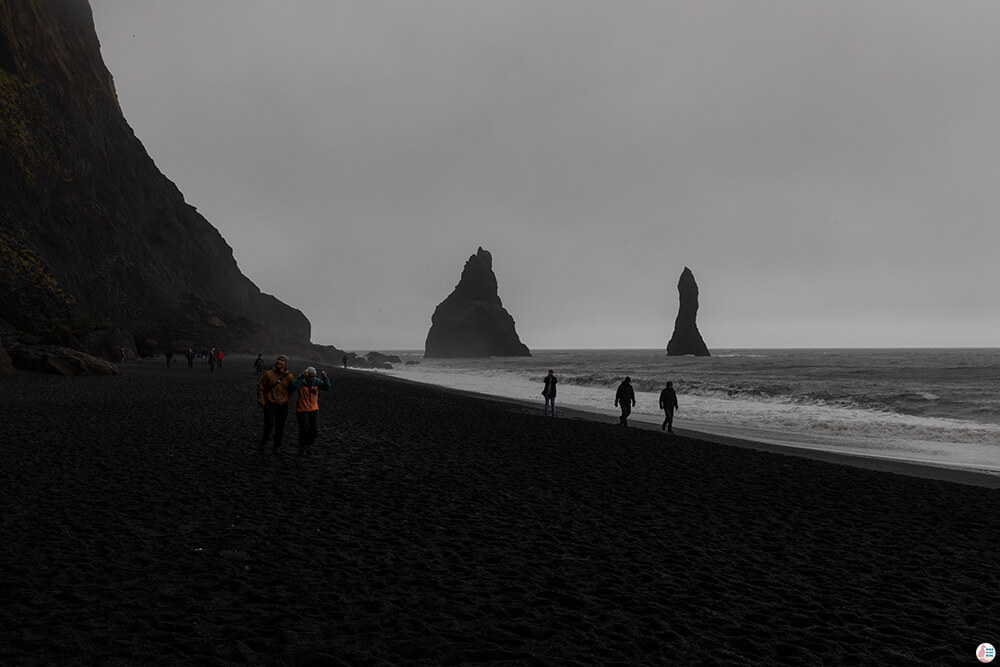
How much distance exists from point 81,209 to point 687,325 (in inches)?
6307

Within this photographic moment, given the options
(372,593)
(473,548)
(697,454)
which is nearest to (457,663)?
(372,593)

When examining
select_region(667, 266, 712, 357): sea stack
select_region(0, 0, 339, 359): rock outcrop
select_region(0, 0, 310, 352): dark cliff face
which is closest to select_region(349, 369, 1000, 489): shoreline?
select_region(0, 0, 339, 359): rock outcrop

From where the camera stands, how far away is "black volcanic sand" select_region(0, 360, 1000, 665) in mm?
5043

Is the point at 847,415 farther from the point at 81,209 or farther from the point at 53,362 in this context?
the point at 81,209

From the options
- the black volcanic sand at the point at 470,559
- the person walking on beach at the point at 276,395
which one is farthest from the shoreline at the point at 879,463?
the person walking on beach at the point at 276,395

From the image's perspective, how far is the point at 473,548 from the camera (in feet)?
25.2

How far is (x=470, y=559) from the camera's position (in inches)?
286

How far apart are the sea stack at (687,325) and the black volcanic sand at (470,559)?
17320 centimetres

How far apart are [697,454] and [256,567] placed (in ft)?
42.8

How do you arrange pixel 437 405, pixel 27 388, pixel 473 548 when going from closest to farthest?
pixel 473 548 < pixel 27 388 < pixel 437 405

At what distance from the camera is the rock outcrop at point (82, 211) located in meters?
50.2

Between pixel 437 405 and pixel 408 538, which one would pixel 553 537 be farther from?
pixel 437 405

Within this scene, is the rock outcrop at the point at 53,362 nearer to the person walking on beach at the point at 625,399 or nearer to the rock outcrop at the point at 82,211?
the rock outcrop at the point at 82,211

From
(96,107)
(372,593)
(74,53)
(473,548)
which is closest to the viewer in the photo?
(372,593)
